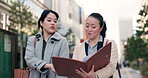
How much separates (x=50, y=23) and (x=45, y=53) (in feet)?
0.93

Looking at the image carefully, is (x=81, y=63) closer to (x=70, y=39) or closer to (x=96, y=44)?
(x=96, y=44)

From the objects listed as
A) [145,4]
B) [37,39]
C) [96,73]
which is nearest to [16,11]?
[145,4]

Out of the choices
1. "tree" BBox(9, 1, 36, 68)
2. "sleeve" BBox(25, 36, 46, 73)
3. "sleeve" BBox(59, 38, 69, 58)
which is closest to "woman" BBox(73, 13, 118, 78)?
"sleeve" BBox(59, 38, 69, 58)

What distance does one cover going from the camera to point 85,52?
2137 millimetres

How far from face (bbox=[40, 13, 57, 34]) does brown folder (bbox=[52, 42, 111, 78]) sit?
0.55 metres

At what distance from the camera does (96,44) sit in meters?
2.15

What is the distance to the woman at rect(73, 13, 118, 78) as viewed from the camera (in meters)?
2.01

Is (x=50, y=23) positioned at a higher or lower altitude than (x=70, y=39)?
lower

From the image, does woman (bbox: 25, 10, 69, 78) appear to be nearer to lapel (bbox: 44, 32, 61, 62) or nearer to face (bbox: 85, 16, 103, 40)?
lapel (bbox: 44, 32, 61, 62)

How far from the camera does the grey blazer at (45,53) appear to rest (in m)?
2.27

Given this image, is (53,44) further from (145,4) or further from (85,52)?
(145,4)

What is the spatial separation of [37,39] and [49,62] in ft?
0.84

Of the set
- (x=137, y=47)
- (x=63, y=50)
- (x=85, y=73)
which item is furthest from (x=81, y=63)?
(x=137, y=47)

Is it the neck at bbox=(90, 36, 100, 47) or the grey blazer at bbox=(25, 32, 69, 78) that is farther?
the grey blazer at bbox=(25, 32, 69, 78)
